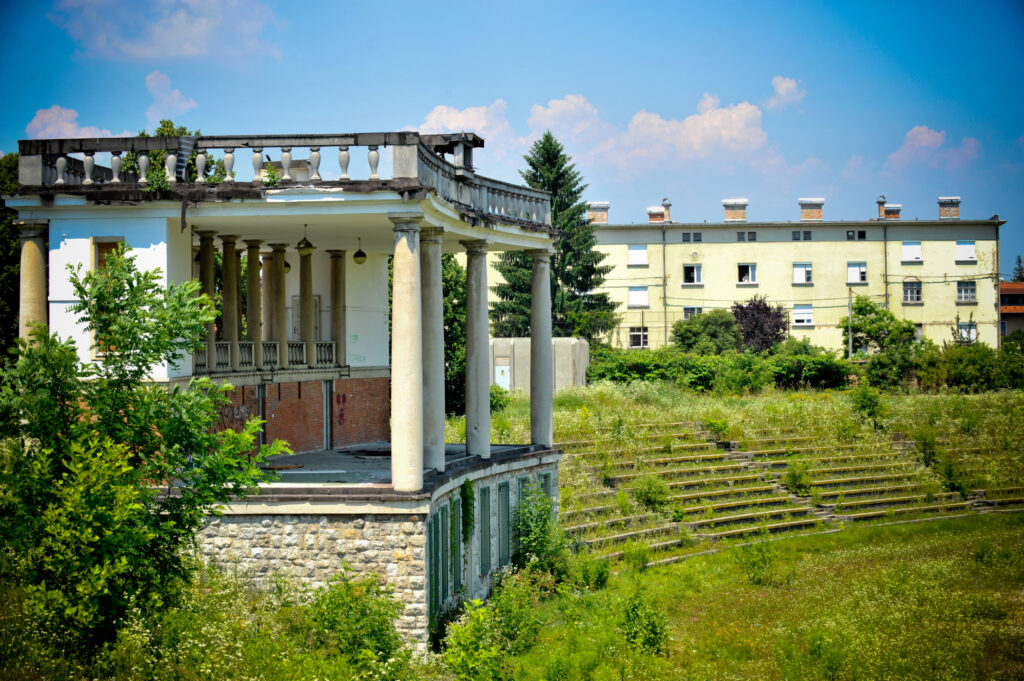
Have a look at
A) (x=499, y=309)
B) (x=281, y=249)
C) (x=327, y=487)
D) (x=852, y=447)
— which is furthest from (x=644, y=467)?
(x=499, y=309)

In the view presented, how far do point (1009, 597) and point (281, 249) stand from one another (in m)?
16.9

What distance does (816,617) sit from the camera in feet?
60.1

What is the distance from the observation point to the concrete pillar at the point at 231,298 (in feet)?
66.0

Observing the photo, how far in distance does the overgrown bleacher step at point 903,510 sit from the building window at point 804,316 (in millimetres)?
28010

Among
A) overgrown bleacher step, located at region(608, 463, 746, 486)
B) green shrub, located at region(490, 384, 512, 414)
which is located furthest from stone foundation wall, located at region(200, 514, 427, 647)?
green shrub, located at region(490, 384, 512, 414)

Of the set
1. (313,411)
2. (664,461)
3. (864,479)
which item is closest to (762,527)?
(664,461)

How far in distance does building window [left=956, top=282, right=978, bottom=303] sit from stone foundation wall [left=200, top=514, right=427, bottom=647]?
52.4 m

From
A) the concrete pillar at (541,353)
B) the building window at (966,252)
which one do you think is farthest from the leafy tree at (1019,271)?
the concrete pillar at (541,353)

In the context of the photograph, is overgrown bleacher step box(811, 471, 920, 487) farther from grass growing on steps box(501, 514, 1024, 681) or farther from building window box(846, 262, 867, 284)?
building window box(846, 262, 867, 284)

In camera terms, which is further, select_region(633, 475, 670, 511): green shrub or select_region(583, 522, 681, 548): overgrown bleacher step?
select_region(633, 475, 670, 511): green shrub

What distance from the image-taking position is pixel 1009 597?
1962 centimetres

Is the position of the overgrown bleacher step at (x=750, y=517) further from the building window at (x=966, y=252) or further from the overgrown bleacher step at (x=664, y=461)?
the building window at (x=966, y=252)

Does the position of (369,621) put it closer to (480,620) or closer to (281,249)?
(480,620)

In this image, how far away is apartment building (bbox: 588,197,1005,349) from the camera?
5828 cm
